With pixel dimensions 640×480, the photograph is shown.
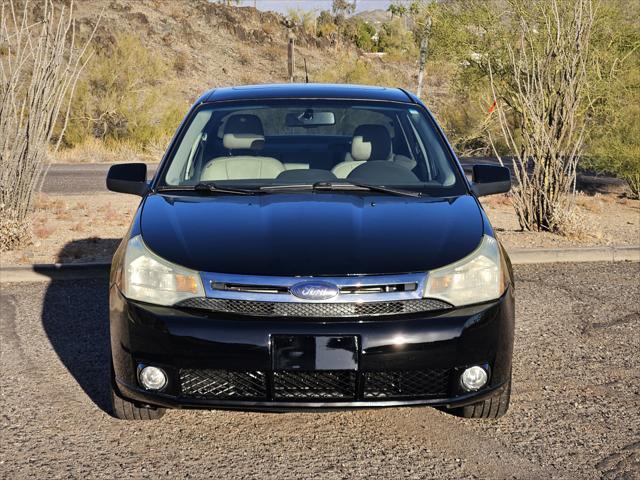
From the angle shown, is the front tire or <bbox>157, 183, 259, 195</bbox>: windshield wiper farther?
<bbox>157, 183, 259, 195</bbox>: windshield wiper

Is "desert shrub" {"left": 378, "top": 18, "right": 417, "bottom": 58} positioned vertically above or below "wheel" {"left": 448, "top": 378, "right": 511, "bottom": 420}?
below

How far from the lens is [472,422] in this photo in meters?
4.69

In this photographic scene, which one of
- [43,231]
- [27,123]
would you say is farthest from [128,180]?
[43,231]

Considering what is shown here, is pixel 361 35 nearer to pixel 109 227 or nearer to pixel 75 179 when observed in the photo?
pixel 75 179

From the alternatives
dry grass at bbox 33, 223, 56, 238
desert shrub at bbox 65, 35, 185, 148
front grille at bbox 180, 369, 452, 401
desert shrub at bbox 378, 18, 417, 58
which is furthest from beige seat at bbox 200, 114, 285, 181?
desert shrub at bbox 378, 18, 417, 58

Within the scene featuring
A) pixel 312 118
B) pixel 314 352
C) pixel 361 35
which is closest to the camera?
pixel 314 352

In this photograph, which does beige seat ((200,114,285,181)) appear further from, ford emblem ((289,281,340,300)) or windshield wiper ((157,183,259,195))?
ford emblem ((289,281,340,300))

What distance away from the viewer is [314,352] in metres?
3.94

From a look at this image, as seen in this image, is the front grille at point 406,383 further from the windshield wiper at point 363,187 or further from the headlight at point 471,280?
the windshield wiper at point 363,187

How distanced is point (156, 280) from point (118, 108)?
2732cm

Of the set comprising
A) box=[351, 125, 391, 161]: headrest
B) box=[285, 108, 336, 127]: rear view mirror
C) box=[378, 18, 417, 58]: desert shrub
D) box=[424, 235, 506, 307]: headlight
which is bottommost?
box=[378, 18, 417, 58]: desert shrub

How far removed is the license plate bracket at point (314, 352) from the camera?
3.95 metres

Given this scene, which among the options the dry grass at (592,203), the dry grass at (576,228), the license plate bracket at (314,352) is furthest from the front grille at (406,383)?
the dry grass at (592,203)

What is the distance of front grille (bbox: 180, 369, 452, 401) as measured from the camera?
4.02 metres
